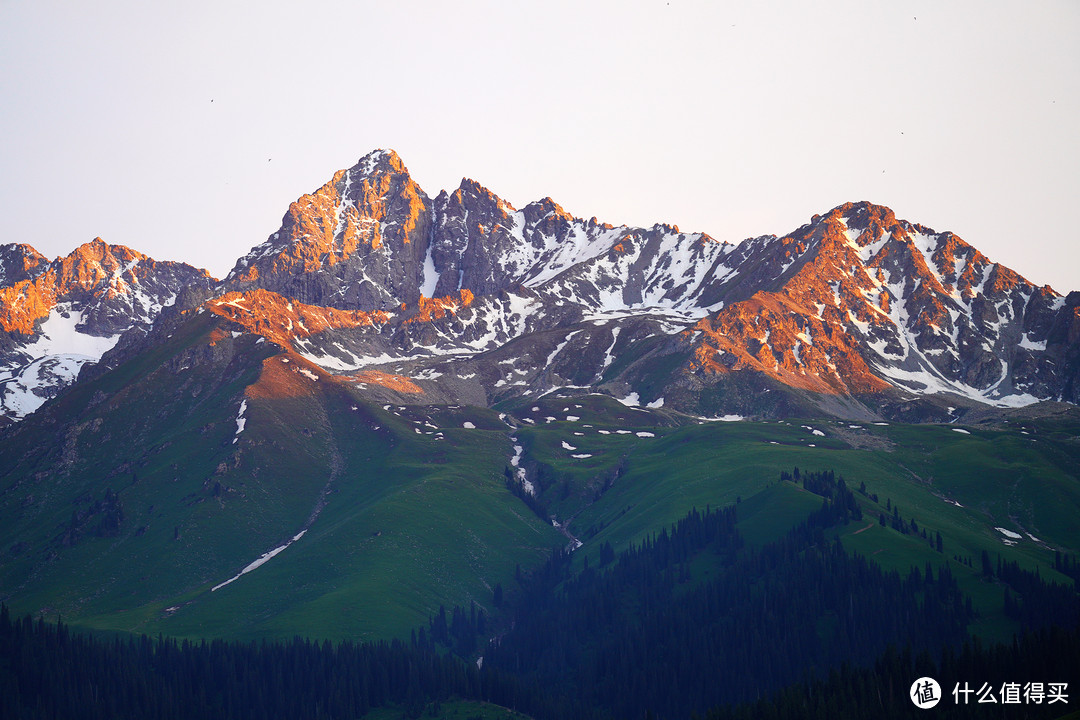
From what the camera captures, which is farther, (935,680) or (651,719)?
(651,719)

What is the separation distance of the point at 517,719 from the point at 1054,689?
88665mm

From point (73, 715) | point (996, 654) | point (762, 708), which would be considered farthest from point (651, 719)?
point (73, 715)

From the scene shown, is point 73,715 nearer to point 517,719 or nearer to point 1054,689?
point 517,719

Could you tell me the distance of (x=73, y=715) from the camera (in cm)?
19975

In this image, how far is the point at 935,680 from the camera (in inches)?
6806

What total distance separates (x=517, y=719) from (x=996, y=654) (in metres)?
81.5

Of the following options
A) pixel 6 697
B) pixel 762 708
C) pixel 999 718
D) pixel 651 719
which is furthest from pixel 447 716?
pixel 999 718

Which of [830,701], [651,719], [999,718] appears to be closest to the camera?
[999,718]

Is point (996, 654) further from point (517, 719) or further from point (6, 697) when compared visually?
point (6, 697)

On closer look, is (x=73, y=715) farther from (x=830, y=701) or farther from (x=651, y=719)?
(x=830, y=701)

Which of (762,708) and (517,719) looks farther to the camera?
(517,719)

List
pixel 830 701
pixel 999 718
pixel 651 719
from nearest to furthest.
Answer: pixel 999 718, pixel 830 701, pixel 651 719

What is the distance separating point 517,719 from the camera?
199 metres

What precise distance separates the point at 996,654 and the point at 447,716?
9334 cm
